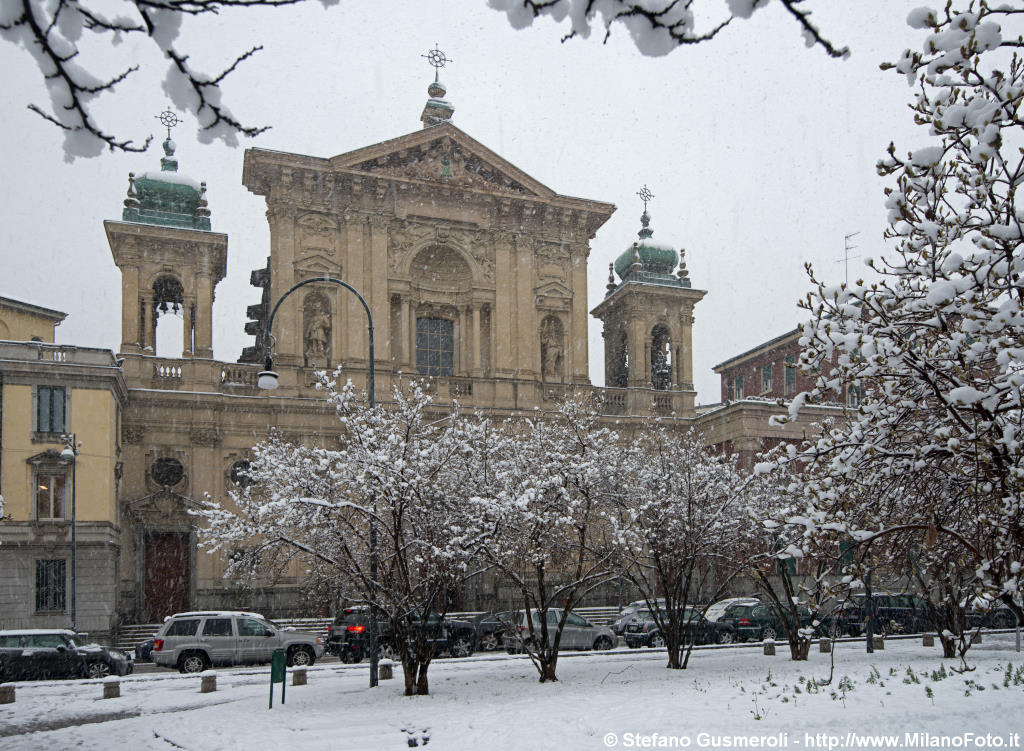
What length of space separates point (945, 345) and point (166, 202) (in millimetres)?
36759

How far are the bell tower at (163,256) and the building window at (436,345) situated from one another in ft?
29.8

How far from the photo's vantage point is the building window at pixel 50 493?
32.2 m

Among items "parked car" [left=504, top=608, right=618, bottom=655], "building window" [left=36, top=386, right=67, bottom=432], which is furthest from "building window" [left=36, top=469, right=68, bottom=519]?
"parked car" [left=504, top=608, right=618, bottom=655]

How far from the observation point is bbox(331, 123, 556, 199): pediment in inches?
1620

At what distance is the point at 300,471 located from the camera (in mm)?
20234

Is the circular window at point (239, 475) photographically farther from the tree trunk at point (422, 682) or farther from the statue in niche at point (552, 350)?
the tree trunk at point (422, 682)

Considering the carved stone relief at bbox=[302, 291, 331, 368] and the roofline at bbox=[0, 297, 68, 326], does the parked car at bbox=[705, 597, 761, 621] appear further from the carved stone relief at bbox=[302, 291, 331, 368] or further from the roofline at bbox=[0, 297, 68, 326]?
the roofline at bbox=[0, 297, 68, 326]

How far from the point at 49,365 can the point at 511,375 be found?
18.1 metres

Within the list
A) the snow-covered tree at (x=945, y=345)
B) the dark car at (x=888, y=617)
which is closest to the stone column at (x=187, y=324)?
the dark car at (x=888, y=617)

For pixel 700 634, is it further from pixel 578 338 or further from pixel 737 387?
pixel 737 387

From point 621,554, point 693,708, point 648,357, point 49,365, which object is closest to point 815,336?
point 693,708

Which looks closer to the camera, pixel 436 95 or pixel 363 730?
pixel 363 730

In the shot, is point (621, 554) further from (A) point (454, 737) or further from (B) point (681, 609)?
(A) point (454, 737)

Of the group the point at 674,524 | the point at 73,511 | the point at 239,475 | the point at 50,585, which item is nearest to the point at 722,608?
the point at 674,524
